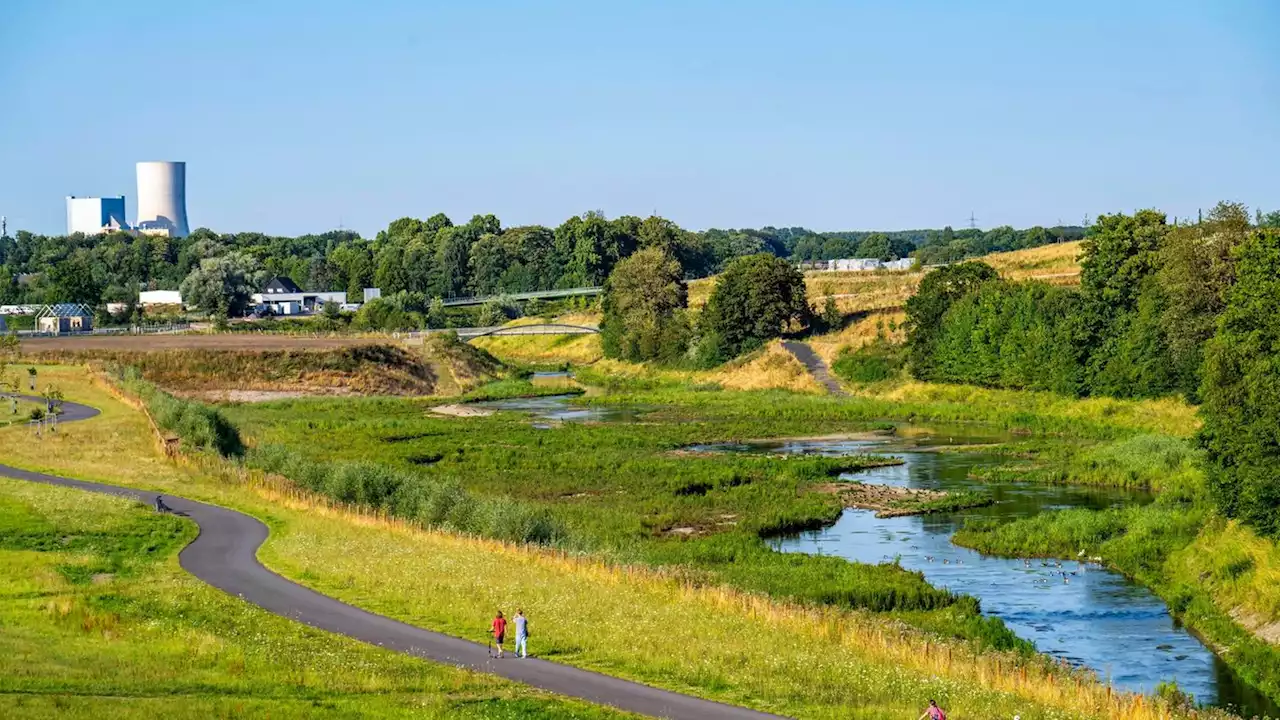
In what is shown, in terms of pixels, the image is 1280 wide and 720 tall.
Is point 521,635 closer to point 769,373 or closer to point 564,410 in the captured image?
point 564,410

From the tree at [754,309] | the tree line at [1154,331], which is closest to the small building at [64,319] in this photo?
the tree at [754,309]

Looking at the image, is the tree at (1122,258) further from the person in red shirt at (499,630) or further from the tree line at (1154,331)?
the person in red shirt at (499,630)

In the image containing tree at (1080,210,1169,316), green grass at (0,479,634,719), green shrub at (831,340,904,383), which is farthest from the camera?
green shrub at (831,340,904,383)

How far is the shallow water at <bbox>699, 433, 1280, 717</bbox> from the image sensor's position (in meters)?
42.2

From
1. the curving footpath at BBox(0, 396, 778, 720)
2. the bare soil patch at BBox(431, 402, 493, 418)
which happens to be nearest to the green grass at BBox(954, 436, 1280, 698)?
the curving footpath at BBox(0, 396, 778, 720)

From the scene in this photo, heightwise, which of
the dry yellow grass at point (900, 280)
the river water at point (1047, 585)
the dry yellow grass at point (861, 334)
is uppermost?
the dry yellow grass at point (900, 280)

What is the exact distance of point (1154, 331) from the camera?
3799 inches

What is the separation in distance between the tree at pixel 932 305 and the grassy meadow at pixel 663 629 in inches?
2815

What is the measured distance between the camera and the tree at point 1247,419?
51625 mm

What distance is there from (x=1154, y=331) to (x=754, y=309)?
1979 inches

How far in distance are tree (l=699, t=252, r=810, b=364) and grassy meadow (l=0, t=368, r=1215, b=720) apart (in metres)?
85.1

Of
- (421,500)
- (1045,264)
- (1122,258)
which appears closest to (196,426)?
(421,500)

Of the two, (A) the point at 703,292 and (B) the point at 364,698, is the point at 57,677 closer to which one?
(B) the point at 364,698

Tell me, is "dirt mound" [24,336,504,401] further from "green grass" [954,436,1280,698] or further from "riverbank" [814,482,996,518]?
"green grass" [954,436,1280,698]
